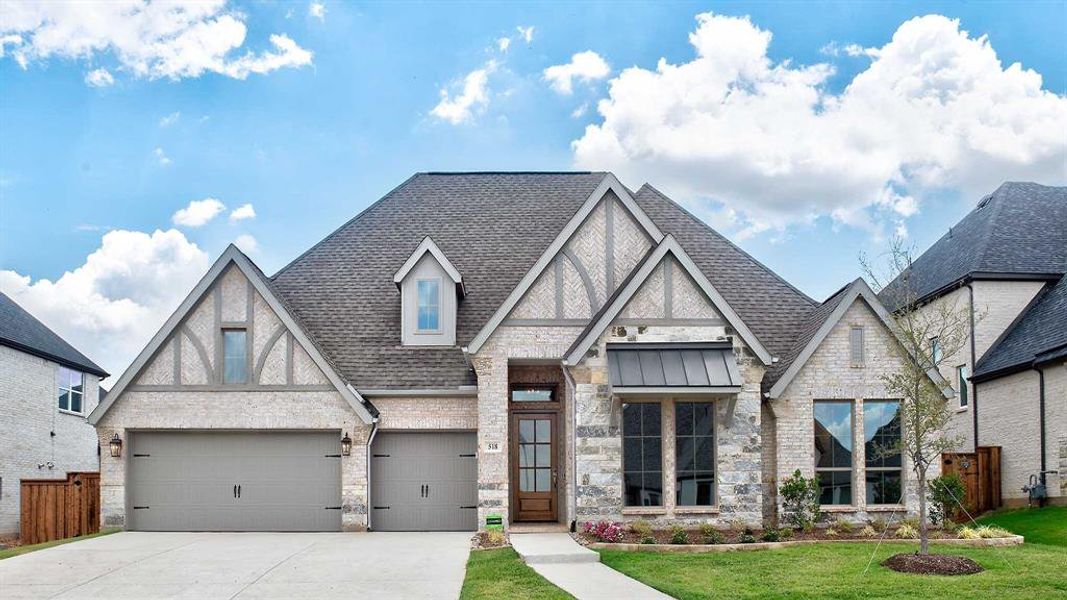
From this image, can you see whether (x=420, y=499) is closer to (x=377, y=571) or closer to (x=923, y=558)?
(x=377, y=571)

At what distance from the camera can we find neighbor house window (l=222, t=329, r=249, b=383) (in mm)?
20266

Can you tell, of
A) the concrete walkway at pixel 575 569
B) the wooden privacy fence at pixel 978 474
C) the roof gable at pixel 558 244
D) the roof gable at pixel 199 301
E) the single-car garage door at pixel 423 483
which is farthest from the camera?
the wooden privacy fence at pixel 978 474

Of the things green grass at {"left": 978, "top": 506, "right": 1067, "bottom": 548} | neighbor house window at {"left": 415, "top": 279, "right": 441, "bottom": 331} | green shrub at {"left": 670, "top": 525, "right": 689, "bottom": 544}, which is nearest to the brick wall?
neighbor house window at {"left": 415, "top": 279, "right": 441, "bottom": 331}

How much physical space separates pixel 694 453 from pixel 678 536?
2084 millimetres

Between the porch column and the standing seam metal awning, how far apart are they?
8.29 feet

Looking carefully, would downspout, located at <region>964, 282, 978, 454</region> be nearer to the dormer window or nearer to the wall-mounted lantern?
the dormer window

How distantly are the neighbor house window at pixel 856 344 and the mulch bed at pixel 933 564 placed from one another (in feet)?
17.8

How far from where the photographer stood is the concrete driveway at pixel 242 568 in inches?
505

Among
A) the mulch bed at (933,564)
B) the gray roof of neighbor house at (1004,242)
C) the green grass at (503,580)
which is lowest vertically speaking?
the green grass at (503,580)

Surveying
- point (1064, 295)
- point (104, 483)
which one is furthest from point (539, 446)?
point (1064, 295)

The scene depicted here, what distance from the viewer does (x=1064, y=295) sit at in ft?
83.1

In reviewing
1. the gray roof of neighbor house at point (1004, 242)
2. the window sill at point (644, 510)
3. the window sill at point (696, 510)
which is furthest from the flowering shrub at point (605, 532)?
the gray roof of neighbor house at point (1004, 242)

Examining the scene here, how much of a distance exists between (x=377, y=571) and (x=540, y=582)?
9.07ft

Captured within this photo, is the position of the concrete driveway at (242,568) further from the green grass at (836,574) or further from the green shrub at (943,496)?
the green shrub at (943,496)
